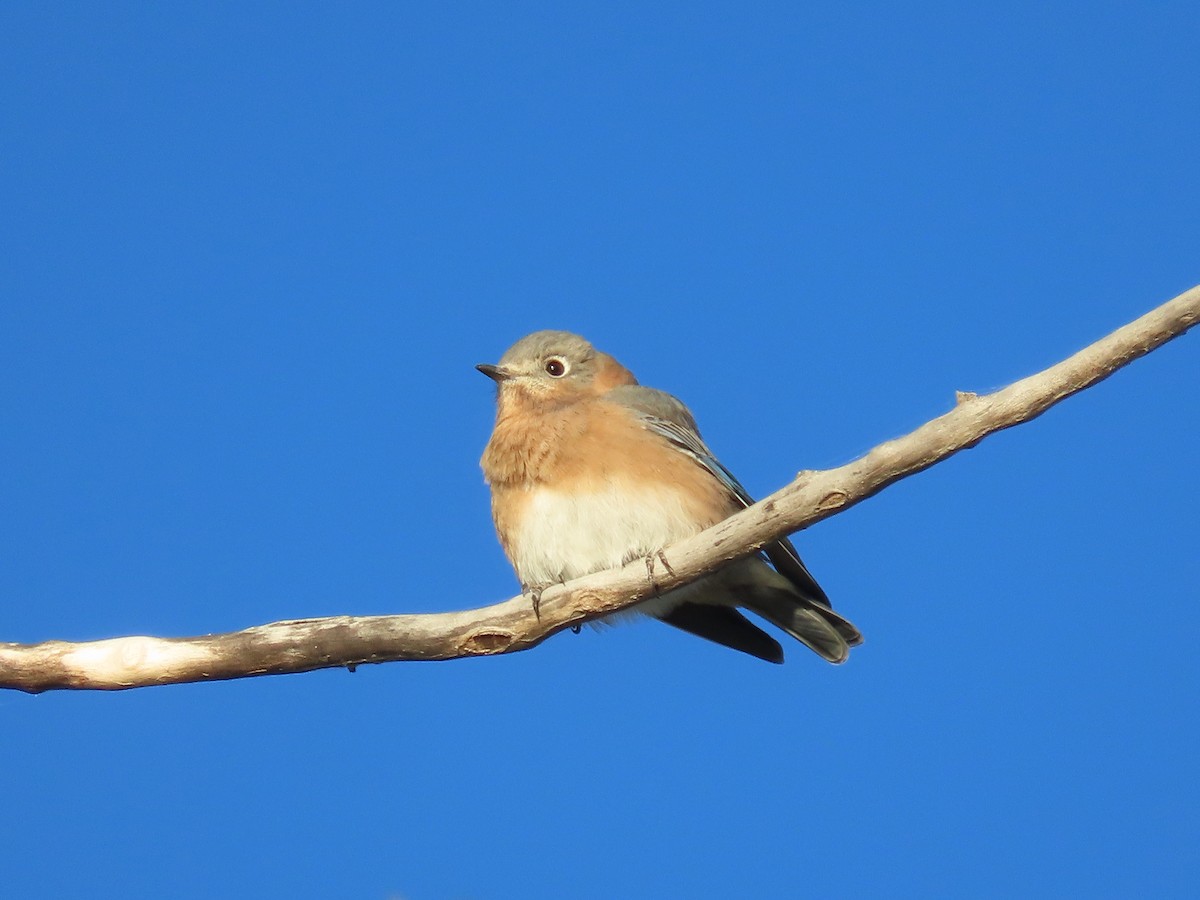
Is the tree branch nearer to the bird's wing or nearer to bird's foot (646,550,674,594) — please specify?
bird's foot (646,550,674,594)

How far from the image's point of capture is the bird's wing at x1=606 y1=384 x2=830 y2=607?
30.8ft


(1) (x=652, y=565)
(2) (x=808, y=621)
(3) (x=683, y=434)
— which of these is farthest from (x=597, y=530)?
(2) (x=808, y=621)

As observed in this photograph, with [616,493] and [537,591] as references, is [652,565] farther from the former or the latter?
[616,493]

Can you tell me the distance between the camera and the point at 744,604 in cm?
991

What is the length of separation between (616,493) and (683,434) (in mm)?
1199

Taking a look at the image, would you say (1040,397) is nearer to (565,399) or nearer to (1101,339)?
(1101,339)

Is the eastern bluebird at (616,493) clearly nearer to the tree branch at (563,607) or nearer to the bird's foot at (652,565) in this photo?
the tree branch at (563,607)

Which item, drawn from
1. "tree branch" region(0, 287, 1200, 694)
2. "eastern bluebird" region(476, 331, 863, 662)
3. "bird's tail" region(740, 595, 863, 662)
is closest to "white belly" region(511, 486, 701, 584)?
"eastern bluebird" region(476, 331, 863, 662)

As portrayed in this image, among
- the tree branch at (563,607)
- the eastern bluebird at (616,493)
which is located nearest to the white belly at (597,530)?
the eastern bluebird at (616,493)

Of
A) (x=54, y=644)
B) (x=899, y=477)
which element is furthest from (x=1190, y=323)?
(x=54, y=644)

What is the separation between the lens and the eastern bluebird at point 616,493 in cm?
888

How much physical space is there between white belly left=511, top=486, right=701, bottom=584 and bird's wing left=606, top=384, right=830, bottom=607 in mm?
804

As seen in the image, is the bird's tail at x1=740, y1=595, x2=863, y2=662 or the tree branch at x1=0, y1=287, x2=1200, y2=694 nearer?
the tree branch at x1=0, y1=287, x2=1200, y2=694

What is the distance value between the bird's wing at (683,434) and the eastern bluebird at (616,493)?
11 millimetres
